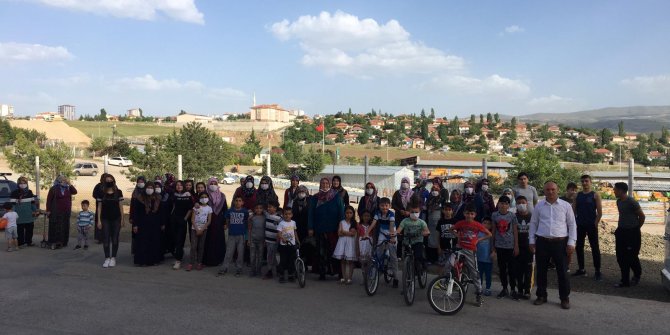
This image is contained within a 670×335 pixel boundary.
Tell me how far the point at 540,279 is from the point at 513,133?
165466mm

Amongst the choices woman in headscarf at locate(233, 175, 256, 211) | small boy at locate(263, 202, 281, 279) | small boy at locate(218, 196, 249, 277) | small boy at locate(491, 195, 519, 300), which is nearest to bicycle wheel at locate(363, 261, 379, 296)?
small boy at locate(491, 195, 519, 300)

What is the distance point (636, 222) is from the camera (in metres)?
8.08

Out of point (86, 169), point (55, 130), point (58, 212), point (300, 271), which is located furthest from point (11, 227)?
point (55, 130)

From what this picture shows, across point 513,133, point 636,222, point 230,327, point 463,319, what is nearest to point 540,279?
point 463,319

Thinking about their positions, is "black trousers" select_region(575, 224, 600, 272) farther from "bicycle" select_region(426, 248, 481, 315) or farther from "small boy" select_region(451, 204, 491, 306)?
"bicycle" select_region(426, 248, 481, 315)

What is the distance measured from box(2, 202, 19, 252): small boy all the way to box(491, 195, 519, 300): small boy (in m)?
10.4

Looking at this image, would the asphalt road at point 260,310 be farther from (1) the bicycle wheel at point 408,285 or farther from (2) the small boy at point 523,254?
(2) the small boy at point 523,254

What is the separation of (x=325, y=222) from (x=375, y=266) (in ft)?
4.76

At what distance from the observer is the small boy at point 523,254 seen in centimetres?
761

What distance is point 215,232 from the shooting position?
33.3 ft

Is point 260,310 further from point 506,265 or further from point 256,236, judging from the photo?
point 506,265

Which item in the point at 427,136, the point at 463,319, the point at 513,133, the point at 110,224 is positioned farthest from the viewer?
the point at 513,133

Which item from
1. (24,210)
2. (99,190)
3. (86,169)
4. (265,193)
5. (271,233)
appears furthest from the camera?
(86,169)

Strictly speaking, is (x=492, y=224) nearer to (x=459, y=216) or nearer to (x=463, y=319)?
(x=459, y=216)
